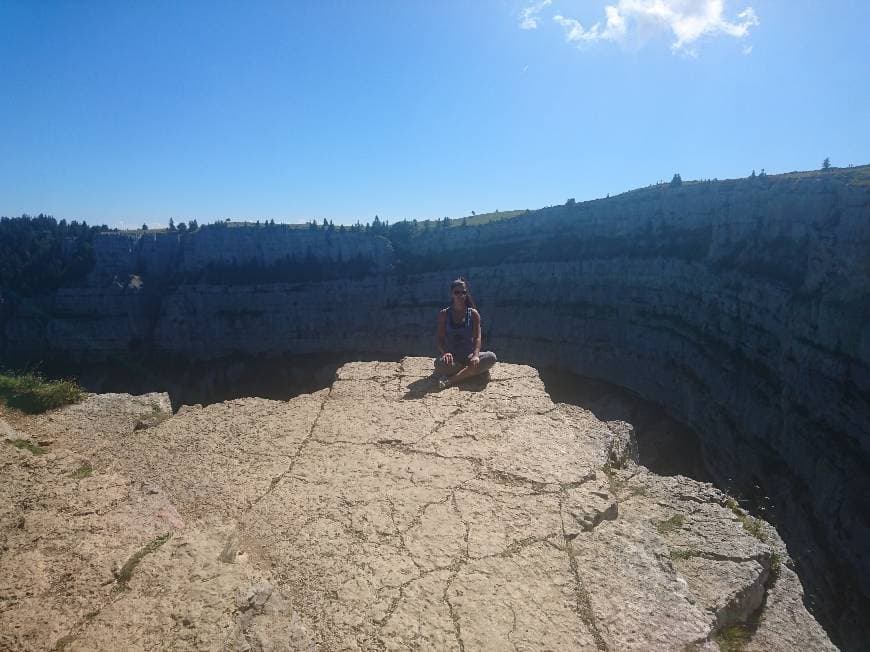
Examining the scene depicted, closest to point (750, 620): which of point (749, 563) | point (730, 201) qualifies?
point (749, 563)

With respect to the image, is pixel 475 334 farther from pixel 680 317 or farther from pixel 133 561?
pixel 680 317

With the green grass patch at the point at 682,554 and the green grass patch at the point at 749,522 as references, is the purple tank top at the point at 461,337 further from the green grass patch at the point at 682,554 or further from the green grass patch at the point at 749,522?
the green grass patch at the point at 682,554

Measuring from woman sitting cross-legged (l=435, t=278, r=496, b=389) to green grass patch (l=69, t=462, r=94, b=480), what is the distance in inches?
134

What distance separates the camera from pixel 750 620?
2.84 metres

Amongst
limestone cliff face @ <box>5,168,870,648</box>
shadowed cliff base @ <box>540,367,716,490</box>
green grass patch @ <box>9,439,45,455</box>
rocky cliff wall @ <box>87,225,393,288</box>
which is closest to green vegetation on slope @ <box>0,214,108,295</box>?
rocky cliff wall @ <box>87,225,393,288</box>

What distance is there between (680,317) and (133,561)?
29071mm

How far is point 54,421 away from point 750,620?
20.1ft

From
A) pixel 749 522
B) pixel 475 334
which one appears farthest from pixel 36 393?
pixel 749 522

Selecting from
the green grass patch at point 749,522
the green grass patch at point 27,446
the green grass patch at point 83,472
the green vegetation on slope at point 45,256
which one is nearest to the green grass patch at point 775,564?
the green grass patch at point 749,522

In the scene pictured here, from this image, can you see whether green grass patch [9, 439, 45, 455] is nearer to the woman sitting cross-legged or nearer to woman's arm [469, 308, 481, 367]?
the woman sitting cross-legged

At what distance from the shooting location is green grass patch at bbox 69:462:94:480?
10.7ft

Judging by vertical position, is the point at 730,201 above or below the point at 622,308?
above

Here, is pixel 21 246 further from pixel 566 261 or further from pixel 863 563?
pixel 863 563

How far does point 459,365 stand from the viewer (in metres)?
5.77
